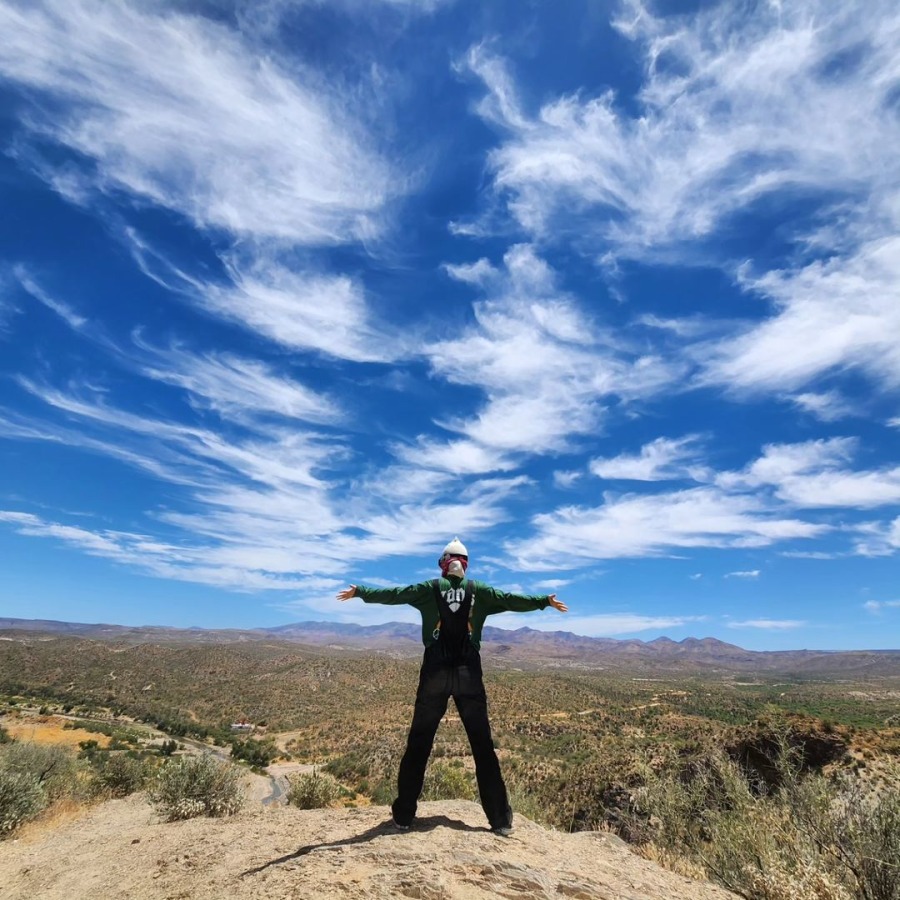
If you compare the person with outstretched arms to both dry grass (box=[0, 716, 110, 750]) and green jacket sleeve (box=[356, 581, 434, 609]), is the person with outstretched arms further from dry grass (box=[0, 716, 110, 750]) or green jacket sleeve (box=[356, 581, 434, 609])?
dry grass (box=[0, 716, 110, 750])

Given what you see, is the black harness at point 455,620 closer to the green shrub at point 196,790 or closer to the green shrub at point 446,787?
the green shrub at point 196,790

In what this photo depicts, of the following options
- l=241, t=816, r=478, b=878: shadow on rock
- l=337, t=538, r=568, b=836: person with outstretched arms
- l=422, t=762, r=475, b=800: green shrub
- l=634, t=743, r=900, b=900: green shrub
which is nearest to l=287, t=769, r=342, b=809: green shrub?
l=422, t=762, r=475, b=800: green shrub

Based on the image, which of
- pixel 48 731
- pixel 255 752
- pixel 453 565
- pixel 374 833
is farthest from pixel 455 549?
pixel 48 731

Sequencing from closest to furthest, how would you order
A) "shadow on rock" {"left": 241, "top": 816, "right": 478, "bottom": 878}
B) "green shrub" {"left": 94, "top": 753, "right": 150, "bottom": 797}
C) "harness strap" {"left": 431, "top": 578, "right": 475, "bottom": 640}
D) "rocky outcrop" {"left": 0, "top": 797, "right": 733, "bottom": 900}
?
"rocky outcrop" {"left": 0, "top": 797, "right": 733, "bottom": 900} → "shadow on rock" {"left": 241, "top": 816, "right": 478, "bottom": 878} → "harness strap" {"left": 431, "top": 578, "right": 475, "bottom": 640} → "green shrub" {"left": 94, "top": 753, "right": 150, "bottom": 797}

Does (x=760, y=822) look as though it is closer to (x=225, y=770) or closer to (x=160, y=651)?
(x=225, y=770)

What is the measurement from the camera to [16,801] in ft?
32.0

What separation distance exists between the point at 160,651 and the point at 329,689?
36353 mm

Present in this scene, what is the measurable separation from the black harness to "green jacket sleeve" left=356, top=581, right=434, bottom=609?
0.51ft

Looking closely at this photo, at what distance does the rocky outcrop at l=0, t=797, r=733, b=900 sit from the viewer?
409 centimetres

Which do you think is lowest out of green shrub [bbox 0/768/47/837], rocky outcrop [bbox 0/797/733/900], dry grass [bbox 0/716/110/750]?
dry grass [bbox 0/716/110/750]

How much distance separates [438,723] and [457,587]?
1222mm

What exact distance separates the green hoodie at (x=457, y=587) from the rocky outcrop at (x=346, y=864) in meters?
1.70

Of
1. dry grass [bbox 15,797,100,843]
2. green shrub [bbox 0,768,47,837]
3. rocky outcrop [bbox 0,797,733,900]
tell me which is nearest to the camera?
rocky outcrop [bbox 0,797,733,900]

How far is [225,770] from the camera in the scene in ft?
34.0
